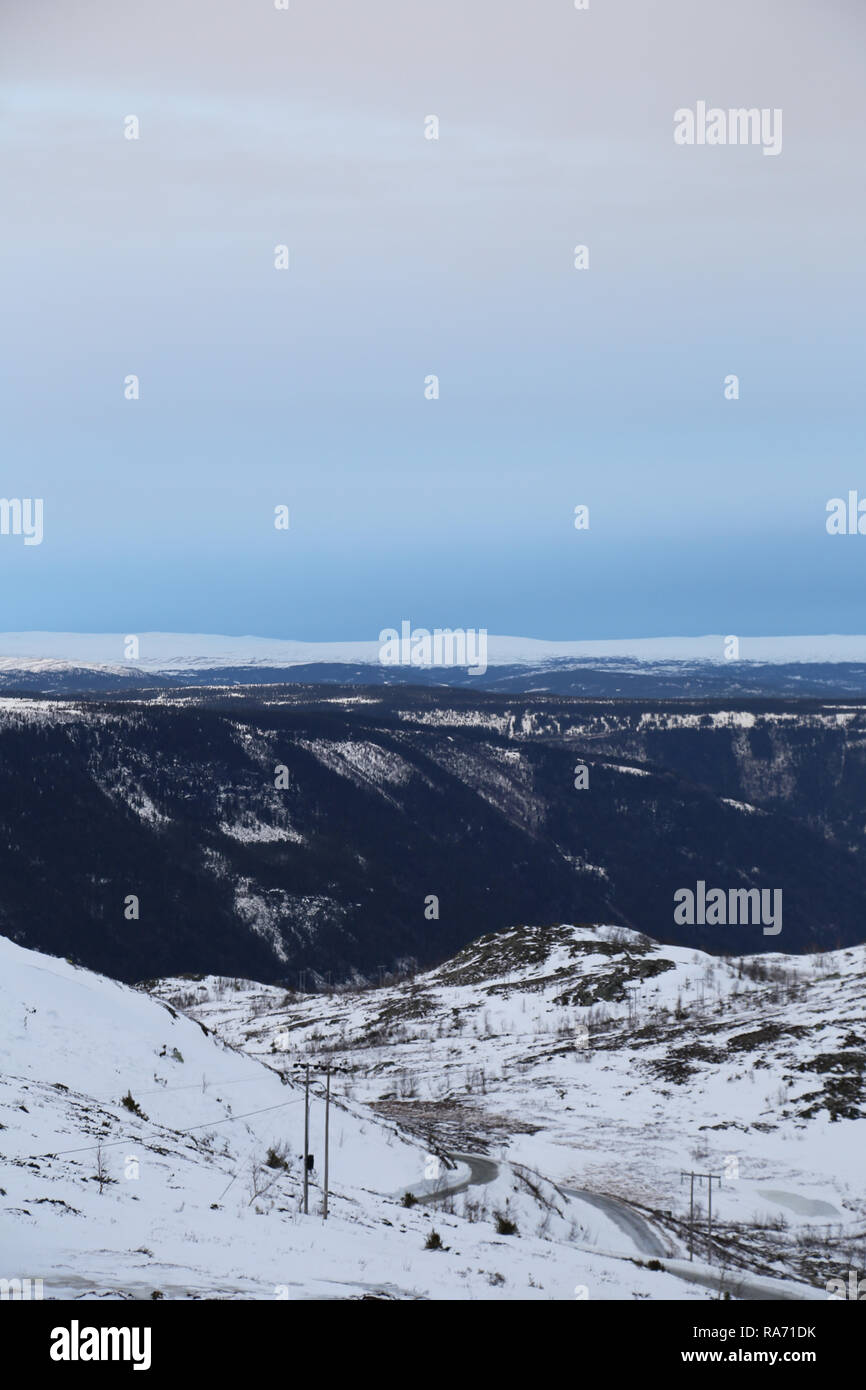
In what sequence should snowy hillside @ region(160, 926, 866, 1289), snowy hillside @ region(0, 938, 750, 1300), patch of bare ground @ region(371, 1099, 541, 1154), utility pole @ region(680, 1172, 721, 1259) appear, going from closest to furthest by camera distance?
1. snowy hillside @ region(0, 938, 750, 1300)
2. utility pole @ region(680, 1172, 721, 1259)
3. snowy hillside @ region(160, 926, 866, 1289)
4. patch of bare ground @ region(371, 1099, 541, 1154)

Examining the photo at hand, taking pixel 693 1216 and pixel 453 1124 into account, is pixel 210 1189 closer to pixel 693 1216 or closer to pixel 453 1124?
pixel 693 1216

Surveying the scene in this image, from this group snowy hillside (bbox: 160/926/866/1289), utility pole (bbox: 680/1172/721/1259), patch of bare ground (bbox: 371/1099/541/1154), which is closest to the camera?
utility pole (bbox: 680/1172/721/1259)

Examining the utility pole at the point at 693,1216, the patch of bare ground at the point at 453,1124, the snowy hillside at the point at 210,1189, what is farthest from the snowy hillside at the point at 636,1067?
the snowy hillside at the point at 210,1189

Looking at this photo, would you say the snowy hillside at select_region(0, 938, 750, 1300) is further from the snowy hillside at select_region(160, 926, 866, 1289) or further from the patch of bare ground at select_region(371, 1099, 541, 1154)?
the snowy hillside at select_region(160, 926, 866, 1289)

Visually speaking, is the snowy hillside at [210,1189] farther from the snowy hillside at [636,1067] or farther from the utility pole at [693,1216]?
the snowy hillside at [636,1067]

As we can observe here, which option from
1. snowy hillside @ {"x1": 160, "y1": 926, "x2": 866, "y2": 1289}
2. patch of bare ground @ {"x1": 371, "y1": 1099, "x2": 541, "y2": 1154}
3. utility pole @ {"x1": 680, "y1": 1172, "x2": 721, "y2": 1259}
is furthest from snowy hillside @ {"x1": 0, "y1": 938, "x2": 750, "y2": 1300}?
snowy hillside @ {"x1": 160, "y1": 926, "x2": 866, "y2": 1289}

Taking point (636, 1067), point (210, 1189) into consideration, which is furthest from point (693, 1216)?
point (636, 1067)

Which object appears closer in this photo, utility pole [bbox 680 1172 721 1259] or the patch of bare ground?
utility pole [bbox 680 1172 721 1259]

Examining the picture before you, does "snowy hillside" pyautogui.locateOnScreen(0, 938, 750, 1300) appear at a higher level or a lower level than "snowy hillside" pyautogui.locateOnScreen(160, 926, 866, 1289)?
higher
